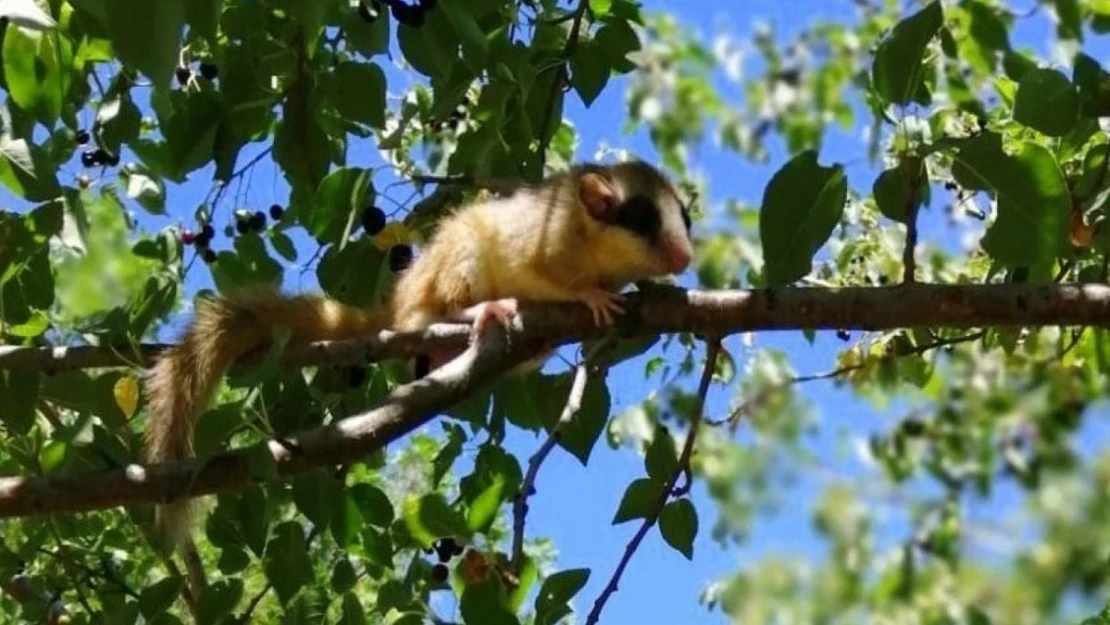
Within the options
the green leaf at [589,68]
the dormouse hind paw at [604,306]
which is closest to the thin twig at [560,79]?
the green leaf at [589,68]

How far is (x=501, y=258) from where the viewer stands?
3.16 metres

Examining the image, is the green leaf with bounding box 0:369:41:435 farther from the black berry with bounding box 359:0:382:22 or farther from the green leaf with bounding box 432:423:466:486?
the green leaf with bounding box 432:423:466:486

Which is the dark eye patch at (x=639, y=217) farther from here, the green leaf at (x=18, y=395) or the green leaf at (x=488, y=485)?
the green leaf at (x=18, y=395)

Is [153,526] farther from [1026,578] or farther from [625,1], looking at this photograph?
[1026,578]

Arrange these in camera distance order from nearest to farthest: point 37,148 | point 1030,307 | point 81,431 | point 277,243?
point 1030,307
point 81,431
point 37,148
point 277,243

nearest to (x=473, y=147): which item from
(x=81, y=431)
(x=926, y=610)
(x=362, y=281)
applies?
(x=362, y=281)

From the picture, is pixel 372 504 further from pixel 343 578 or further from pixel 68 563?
pixel 68 563

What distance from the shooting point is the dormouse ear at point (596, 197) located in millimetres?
3332

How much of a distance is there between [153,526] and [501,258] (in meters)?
0.87

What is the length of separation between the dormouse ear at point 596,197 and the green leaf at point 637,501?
832mm

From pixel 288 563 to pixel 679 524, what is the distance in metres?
0.68

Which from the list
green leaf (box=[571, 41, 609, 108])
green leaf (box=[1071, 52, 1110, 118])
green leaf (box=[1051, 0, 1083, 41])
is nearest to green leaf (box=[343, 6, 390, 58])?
green leaf (box=[571, 41, 609, 108])

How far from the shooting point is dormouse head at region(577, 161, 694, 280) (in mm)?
3225

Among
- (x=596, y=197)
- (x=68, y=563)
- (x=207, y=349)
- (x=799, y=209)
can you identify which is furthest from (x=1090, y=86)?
(x=68, y=563)
